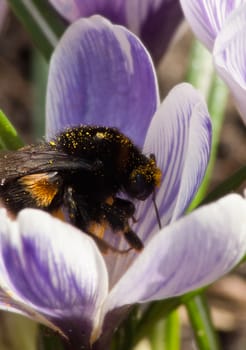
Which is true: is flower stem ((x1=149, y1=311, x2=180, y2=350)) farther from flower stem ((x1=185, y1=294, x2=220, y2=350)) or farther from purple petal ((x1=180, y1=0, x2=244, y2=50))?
purple petal ((x1=180, y1=0, x2=244, y2=50))

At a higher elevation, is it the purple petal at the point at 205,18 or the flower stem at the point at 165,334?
the purple petal at the point at 205,18

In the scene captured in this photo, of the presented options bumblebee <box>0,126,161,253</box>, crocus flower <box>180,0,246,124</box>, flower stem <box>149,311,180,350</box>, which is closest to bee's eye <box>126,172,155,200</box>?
bumblebee <box>0,126,161,253</box>

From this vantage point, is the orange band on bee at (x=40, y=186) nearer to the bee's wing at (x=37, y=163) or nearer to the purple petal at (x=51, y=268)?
the bee's wing at (x=37, y=163)

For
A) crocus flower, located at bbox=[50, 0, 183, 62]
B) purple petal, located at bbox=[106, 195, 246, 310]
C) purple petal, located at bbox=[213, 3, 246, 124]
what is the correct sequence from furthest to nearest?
crocus flower, located at bbox=[50, 0, 183, 62]
purple petal, located at bbox=[213, 3, 246, 124]
purple petal, located at bbox=[106, 195, 246, 310]

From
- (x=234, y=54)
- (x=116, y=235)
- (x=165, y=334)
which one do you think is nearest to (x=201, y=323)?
(x=165, y=334)

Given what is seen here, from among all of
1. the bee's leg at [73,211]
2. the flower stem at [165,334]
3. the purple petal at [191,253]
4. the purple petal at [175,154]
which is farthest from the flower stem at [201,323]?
the purple petal at [191,253]
